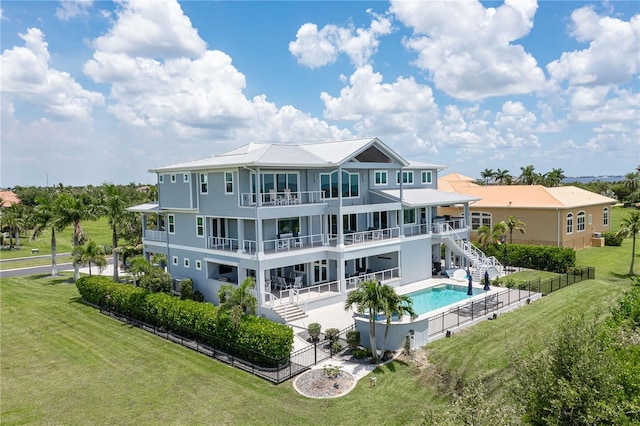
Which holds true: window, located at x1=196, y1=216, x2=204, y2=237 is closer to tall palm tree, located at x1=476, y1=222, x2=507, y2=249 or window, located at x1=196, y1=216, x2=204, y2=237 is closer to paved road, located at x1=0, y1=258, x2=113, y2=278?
paved road, located at x1=0, y1=258, x2=113, y2=278

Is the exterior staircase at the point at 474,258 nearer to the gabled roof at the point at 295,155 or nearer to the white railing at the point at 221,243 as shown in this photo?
the gabled roof at the point at 295,155

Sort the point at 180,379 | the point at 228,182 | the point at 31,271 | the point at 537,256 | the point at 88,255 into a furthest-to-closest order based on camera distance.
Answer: the point at 31,271 < the point at 537,256 < the point at 88,255 < the point at 228,182 < the point at 180,379

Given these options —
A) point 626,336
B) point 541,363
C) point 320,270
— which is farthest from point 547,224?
point 541,363

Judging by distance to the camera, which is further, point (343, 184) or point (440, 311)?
point (343, 184)

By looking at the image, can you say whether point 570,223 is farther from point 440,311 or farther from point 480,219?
point 440,311

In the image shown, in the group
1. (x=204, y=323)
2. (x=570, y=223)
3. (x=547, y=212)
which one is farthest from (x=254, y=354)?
(x=570, y=223)

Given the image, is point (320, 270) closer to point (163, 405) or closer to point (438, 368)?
point (438, 368)

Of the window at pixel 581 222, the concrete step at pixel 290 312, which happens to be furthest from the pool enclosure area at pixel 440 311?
the window at pixel 581 222
